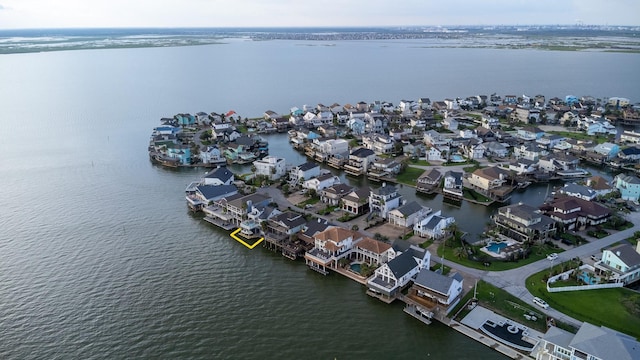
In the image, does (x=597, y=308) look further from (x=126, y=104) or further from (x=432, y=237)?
(x=126, y=104)

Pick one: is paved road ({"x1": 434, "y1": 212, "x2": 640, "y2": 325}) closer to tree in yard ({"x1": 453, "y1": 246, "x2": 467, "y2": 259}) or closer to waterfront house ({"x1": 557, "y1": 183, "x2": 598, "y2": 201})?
tree in yard ({"x1": 453, "y1": 246, "x2": 467, "y2": 259})

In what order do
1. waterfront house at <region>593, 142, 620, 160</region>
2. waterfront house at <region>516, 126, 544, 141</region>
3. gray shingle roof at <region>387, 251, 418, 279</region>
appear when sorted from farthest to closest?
waterfront house at <region>516, 126, 544, 141</region>
waterfront house at <region>593, 142, 620, 160</region>
gray shingle roof at <region>387, 251, 418, 279</region>

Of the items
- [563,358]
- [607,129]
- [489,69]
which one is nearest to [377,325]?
[563,358]

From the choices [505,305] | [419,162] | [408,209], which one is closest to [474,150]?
[419,162]

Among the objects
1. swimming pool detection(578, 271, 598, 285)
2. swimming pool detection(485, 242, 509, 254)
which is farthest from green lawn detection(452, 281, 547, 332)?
swimming pool detection(578, 271, 598, 285)

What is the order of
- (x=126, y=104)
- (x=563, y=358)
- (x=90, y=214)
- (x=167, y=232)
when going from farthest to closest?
1. (x=126, y=104)
2. (x=90, y=214)
3. (x=167, y=232)
4. (x=563, y=358)

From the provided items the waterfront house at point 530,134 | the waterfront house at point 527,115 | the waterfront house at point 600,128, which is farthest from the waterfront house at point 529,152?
the waterfront house at point 527,115
